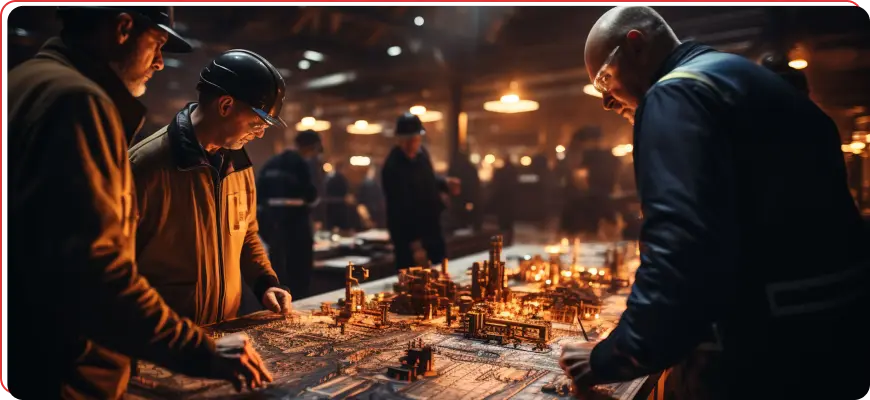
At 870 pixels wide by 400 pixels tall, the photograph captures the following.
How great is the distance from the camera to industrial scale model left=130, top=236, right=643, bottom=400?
191 cm

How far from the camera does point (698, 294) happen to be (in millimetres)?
1562

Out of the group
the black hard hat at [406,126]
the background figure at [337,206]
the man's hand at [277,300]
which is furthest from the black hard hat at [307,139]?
the man's hand at [277,300]

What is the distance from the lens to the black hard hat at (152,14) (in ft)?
5.59

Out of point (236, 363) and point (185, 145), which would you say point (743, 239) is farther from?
point (185, 145)

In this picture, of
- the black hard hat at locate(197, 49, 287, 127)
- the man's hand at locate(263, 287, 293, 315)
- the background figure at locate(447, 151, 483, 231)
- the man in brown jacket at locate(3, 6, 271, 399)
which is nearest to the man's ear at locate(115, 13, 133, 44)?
the man in brown jacket at locate(3, 6, 271, 399)

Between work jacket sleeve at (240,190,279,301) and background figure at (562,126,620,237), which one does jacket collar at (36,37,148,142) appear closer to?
work jacket sleeve at (240,190,279,301)

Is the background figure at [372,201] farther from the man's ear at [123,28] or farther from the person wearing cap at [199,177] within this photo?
the man's ear at [123,28]

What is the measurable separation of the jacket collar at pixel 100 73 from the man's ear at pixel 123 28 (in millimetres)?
91

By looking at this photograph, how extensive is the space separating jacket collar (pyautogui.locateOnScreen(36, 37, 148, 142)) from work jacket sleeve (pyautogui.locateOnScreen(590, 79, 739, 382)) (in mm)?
1482

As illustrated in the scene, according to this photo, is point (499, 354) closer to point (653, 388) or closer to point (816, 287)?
point (653, 388)

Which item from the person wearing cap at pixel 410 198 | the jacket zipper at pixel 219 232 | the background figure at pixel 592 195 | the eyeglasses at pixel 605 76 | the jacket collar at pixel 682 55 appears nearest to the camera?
the jacket collar at pixel 682 55

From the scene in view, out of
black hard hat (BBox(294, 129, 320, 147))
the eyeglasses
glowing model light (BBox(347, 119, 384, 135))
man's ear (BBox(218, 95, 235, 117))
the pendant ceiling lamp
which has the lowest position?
man's ear (BBox(218, 95, 235, 117))

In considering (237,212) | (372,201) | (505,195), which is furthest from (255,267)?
(505,195)

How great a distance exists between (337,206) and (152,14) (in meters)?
7.86
